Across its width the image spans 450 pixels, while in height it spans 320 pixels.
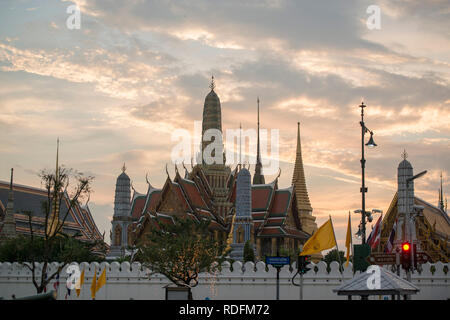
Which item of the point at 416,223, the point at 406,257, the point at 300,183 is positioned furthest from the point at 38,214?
the point at 406,257

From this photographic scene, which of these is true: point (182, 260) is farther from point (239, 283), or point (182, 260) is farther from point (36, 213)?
point (36, 213)

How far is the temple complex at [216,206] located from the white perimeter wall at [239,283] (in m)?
19.7

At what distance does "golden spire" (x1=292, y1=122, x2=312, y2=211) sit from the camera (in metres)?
85.5

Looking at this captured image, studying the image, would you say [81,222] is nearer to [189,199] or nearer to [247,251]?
[189,199]

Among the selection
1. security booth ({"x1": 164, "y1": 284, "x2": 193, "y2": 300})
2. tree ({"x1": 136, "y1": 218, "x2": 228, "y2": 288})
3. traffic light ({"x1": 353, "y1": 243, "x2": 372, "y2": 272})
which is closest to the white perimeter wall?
tree ({"x1": 136, "y1": 218, "x2": 228, "y2": 288})

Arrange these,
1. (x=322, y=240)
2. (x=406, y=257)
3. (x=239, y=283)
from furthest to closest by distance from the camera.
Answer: (x=239, y=283) → (x=322, y=240) → (x=406, y=257)

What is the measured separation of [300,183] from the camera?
88.8 m

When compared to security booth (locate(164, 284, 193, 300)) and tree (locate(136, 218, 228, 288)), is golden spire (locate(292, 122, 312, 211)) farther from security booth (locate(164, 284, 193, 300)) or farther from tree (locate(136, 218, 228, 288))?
security booth (locate(164, 284, 193, 300))

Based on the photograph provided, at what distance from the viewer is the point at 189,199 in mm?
68812

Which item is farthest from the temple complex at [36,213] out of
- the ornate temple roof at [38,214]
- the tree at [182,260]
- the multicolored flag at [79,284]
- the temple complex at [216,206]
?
the tree at [182,260]

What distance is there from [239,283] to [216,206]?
37.6 m
